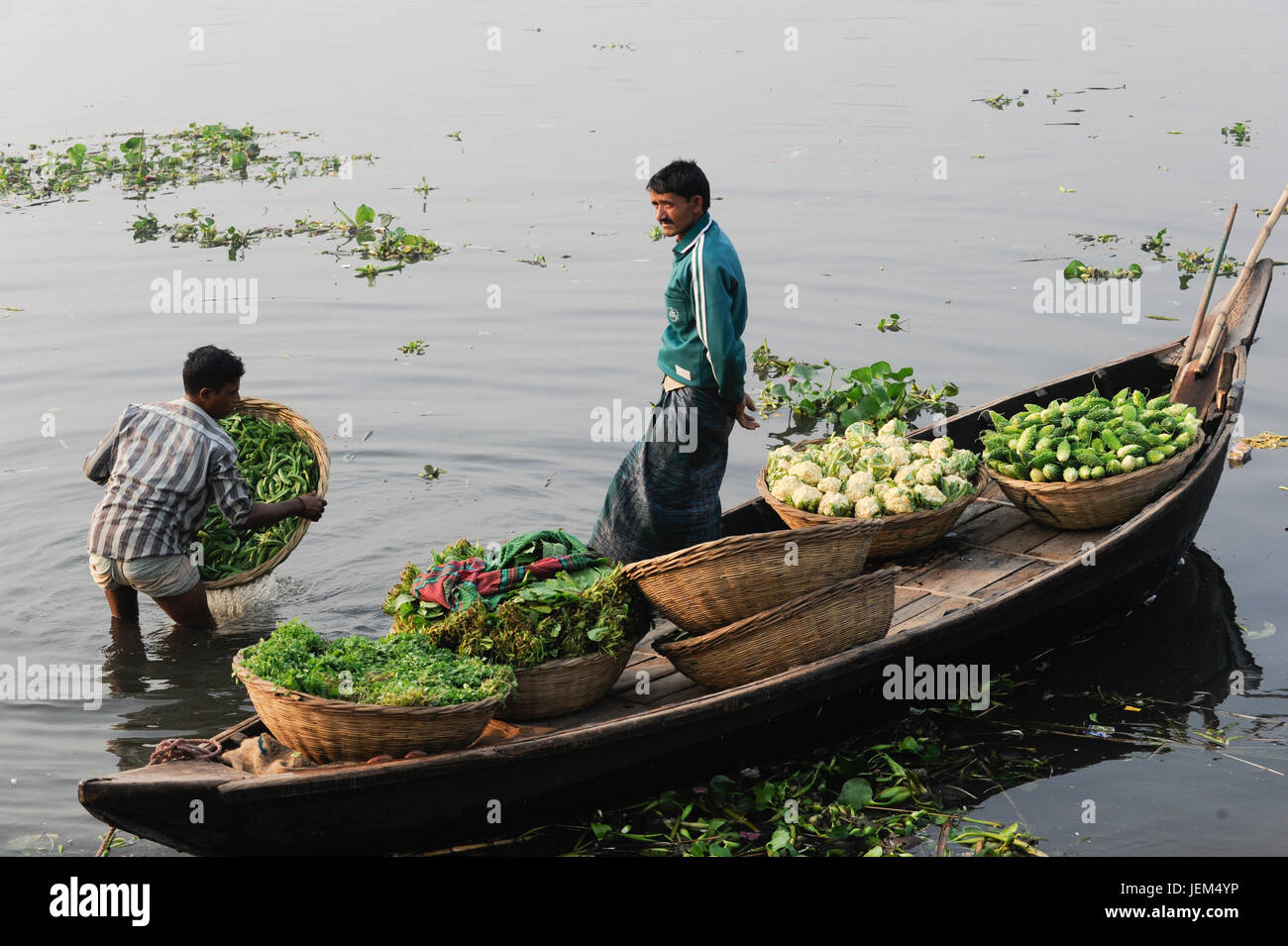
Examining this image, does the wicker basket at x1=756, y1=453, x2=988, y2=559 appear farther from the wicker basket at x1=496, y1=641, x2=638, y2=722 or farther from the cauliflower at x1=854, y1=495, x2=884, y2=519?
the wicker basket at x1=496, y1=641, x2=638, y2=722

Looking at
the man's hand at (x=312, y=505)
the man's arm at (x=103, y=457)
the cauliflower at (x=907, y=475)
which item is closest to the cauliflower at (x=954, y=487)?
the cauliflower at (x=907, y=475)

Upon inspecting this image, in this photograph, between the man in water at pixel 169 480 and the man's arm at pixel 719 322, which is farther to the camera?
the man in water at pixel 169 480

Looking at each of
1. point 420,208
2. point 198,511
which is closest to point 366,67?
point 420,208

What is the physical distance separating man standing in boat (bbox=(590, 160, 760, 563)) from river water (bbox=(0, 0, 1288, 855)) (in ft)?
5.38

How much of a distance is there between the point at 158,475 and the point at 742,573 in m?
2.76

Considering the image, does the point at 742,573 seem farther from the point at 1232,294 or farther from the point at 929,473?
the point at 1232,294

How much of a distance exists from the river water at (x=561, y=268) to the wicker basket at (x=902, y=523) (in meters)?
1.34

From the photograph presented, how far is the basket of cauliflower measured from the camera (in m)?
6.04

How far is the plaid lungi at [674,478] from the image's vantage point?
5938mm

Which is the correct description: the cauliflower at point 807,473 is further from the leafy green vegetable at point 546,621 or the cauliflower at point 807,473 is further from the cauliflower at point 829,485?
the leafy green vegetable at point 546,621

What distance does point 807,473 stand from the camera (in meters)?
6.21

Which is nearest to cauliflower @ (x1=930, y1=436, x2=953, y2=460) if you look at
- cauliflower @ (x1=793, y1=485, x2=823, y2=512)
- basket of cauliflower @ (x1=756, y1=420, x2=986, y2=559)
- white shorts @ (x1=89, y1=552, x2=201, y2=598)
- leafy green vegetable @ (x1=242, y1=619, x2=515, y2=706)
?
basket of cauliflower @ (x1=756, y1=420, x2=986, y2=559)

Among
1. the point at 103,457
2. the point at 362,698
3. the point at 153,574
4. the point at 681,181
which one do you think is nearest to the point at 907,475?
the point at 681,181

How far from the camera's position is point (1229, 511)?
7781mm
